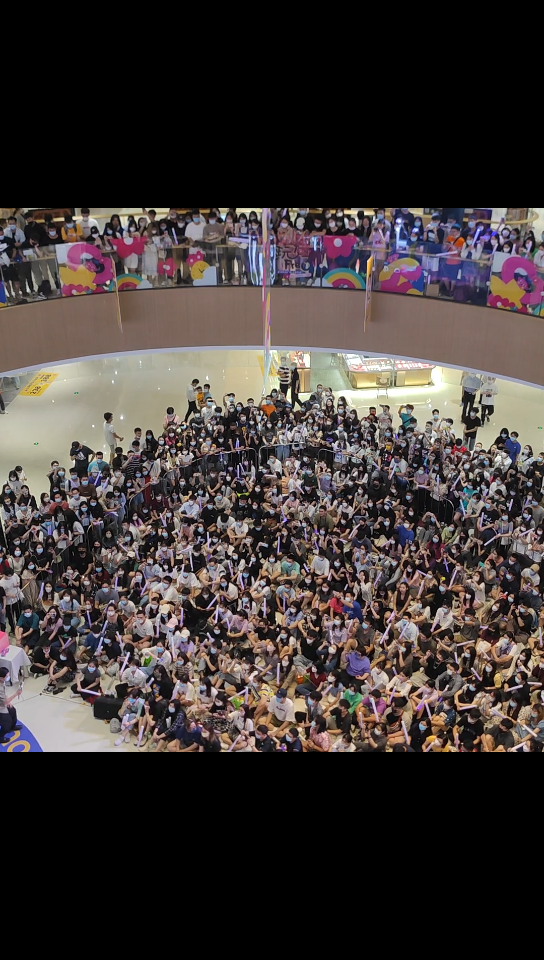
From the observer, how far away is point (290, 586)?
14828mm

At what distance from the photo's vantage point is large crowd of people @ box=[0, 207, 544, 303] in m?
16.1

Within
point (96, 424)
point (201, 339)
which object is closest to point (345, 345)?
point (201, 339)

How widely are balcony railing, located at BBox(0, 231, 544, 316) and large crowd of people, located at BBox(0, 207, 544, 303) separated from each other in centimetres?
2

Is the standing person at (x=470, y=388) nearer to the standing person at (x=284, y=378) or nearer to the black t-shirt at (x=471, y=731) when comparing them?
the standing person at (x=284, y=378)

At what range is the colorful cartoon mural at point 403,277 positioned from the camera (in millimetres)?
16641

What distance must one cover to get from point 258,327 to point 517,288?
4981 mm

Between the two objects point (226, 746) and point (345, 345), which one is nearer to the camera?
point (226, 746)

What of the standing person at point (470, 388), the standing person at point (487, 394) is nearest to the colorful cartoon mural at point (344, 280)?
the standing person at point (470, 388)

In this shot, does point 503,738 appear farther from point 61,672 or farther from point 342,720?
point 61,672

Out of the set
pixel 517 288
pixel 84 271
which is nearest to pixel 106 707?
pixel 84 271
